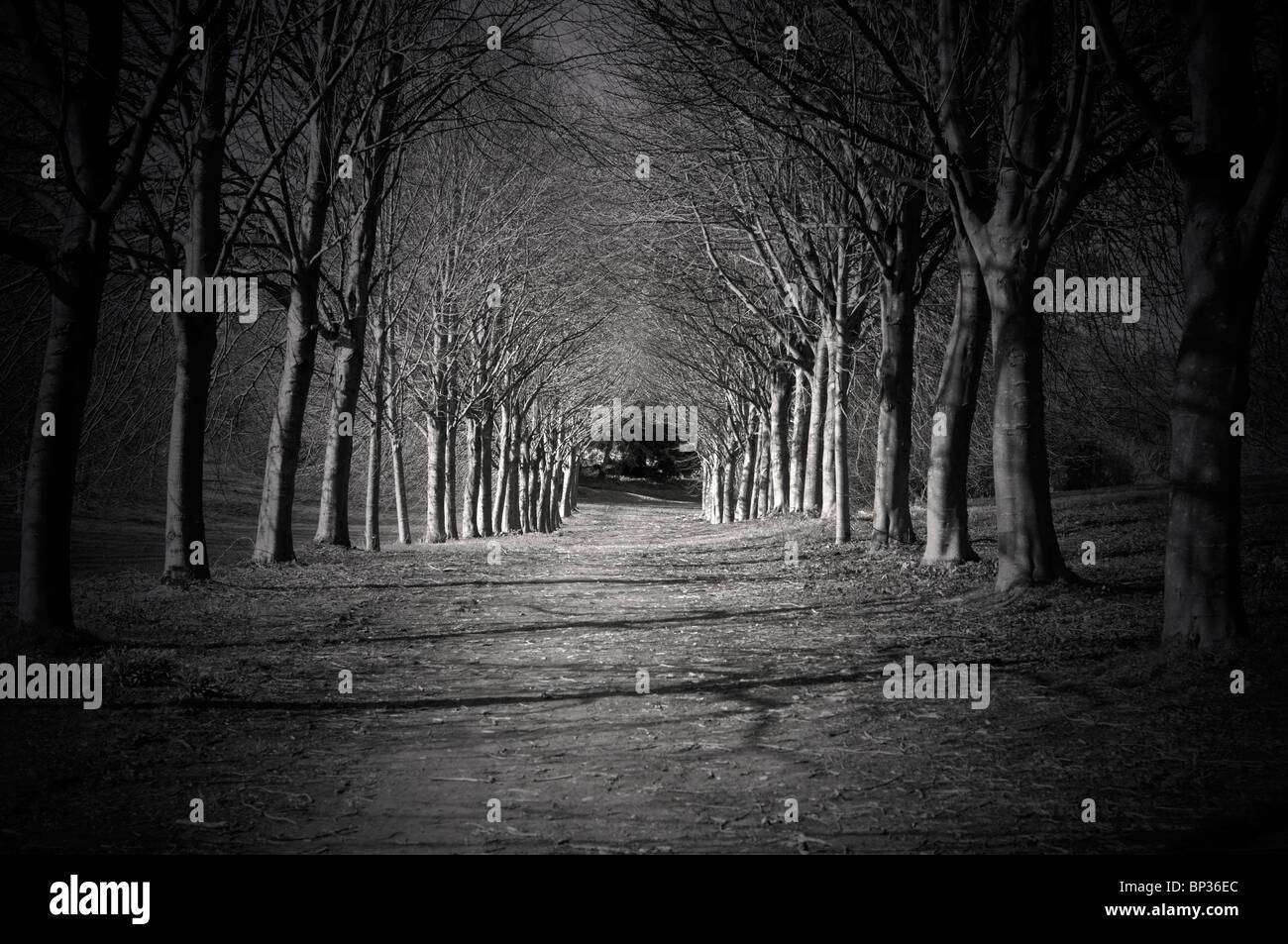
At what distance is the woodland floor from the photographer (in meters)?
3.78

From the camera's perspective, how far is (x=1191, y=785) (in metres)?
4.15

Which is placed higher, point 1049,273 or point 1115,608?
point 1049,273

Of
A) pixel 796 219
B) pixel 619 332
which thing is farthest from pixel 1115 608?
pixel 619 332

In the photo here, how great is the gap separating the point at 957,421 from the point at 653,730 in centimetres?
751

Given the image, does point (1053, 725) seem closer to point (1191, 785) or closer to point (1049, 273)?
point (1191, 785)

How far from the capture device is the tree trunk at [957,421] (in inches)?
438

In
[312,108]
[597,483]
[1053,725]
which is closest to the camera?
[1053,725]

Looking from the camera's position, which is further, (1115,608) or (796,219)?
(796,219)

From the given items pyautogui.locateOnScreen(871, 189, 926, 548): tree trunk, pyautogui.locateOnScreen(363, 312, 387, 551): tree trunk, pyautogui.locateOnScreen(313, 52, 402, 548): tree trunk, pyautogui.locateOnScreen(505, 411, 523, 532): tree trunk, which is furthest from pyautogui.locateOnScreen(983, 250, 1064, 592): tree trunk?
pyautogui.locateOnScreen(505, 411, 523, 532): tree trunk

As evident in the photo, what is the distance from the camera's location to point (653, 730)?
17.4ft

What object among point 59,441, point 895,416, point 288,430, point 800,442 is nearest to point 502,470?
point 800,442

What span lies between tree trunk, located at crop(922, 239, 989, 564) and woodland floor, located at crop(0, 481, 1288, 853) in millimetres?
1571

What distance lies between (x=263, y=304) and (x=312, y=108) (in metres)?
7.74

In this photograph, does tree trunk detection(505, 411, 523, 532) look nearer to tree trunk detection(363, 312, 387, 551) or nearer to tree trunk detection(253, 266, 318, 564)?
tree trunk detection(363, 312, 387, 551)
